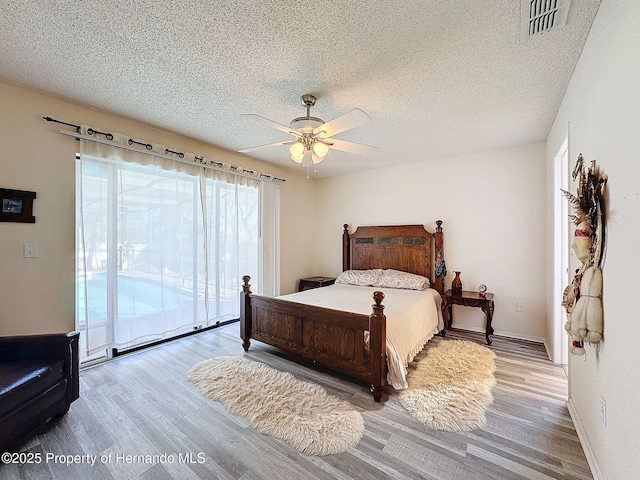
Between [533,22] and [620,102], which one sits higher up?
[533,22]

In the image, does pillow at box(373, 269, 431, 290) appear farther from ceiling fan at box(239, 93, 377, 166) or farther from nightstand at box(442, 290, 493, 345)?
ceiling fan at box(239, 93, 377, 166)

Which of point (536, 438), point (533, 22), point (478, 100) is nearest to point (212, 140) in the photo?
point (478, 100)

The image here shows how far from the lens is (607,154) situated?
4.53ft

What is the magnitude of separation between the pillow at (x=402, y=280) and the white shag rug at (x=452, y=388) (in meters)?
0.86

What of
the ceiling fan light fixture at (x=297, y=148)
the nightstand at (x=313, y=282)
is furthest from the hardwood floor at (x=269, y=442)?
the nightstand at (x=313, y=282)

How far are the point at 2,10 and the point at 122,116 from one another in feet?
4.59

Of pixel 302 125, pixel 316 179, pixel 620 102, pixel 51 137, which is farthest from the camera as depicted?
pixel 316 179

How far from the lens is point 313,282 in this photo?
480cm

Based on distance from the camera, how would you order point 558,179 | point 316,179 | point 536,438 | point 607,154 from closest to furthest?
point 607,154 < point 536,438 < point 558,179 < point 316,179

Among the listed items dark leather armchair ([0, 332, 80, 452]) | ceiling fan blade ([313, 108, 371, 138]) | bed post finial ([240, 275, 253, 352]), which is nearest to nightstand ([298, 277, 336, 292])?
bed post finial ([240, 275, 253, 352])

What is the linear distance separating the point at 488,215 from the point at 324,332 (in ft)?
9.37

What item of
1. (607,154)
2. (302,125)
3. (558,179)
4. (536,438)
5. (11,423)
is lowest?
(536,438)

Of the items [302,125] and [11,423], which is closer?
[11,423]

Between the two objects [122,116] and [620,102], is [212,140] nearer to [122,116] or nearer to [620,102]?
[122,116]
